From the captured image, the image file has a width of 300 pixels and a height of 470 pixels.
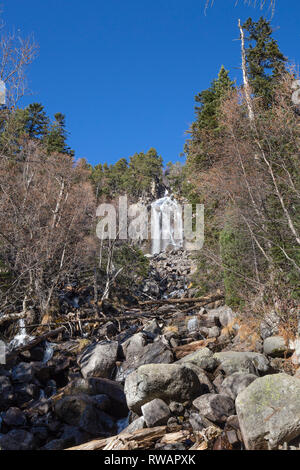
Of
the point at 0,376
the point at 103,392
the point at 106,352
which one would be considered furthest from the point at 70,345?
the point at 103,392

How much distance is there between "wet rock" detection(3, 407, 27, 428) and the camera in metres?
6.40

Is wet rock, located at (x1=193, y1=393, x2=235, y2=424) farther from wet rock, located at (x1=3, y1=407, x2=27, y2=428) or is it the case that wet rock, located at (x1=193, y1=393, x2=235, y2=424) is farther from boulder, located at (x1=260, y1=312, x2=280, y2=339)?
wet rock, located at (x1=3, y1=407, x2=27, y2=428)

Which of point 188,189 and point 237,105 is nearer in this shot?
point 237,105

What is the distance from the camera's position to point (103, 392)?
7.50 m

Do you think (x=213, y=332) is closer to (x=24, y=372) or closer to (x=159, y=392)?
(x=159, y=392)

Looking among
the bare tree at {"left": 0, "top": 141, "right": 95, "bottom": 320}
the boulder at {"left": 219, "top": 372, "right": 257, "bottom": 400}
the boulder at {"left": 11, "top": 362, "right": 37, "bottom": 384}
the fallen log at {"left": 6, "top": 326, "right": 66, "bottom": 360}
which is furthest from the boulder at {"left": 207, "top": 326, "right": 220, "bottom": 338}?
the bare tree at {"left": 0, "top": 141, "right": 95, "bottom": 320}

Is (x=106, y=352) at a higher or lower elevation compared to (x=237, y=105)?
lower

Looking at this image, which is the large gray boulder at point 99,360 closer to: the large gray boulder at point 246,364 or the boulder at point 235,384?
the large gray boulder at point 246,364

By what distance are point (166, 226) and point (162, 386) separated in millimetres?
36859

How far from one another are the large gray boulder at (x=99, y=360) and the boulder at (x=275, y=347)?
4074 millimetres

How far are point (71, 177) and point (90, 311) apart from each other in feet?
24.8

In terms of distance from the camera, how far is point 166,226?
42.8 meters

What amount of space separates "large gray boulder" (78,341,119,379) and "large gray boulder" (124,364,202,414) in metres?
2.52
